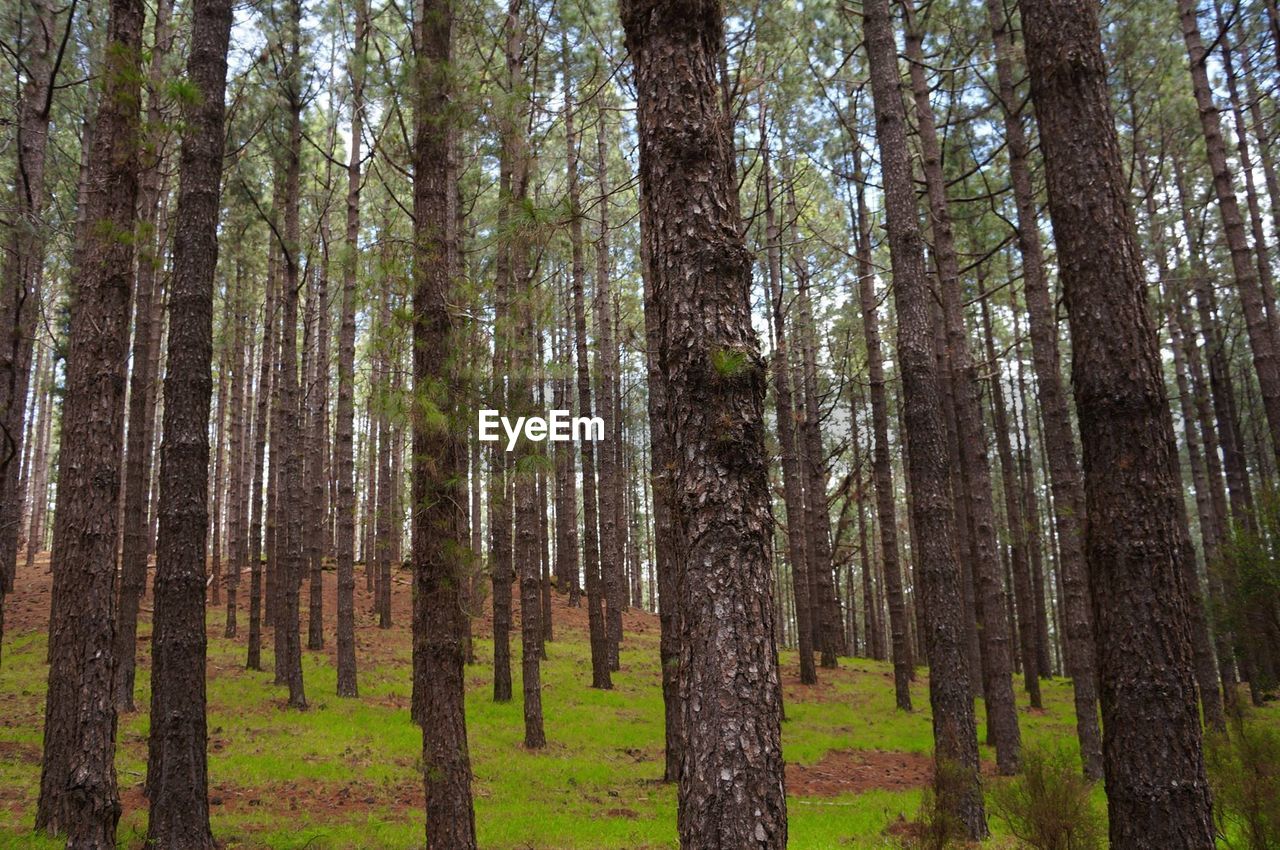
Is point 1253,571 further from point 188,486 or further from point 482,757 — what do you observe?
point 188,486

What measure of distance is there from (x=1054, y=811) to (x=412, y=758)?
8.11 meters

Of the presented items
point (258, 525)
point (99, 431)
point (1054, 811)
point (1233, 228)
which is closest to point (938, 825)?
point (1054, 811)

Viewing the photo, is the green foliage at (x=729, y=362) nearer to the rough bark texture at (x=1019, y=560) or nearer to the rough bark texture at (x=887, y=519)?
the rough bark texture at (x=887, y=519)

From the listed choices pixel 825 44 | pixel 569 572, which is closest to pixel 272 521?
pixel 569 572

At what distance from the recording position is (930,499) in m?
7.55

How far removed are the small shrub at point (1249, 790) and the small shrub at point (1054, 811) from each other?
0.71 m

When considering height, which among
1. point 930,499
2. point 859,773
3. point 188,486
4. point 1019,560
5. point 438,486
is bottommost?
point 859,773

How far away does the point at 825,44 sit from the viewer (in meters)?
14.4

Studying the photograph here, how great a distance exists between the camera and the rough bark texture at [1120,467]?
11.5ft

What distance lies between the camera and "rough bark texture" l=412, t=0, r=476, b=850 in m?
5.67

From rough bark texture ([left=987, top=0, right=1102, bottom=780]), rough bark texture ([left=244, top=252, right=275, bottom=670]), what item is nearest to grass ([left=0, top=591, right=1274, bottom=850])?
rough bark texture ([left=244, top=252, right=275, bottom=670])

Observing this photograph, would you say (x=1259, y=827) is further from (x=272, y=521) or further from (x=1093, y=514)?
(x=272, y=521)

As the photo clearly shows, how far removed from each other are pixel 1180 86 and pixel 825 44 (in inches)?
343

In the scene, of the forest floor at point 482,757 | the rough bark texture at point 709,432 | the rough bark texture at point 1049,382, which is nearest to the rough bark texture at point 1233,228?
the rough bark texture at point 1049,382
